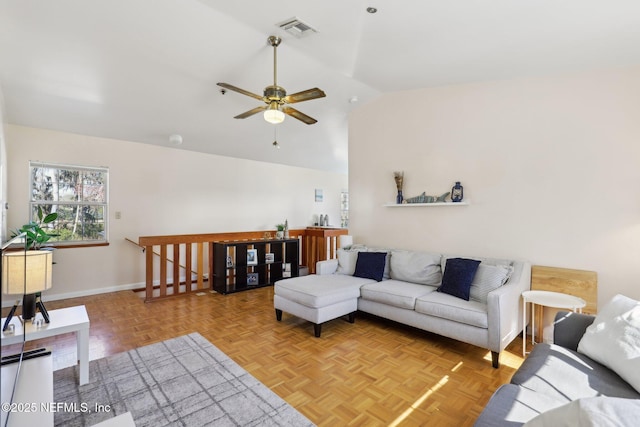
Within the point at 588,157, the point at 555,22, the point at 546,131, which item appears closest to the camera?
the point at 555,22

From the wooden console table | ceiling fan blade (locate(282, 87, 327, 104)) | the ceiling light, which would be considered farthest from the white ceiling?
the wooden console table

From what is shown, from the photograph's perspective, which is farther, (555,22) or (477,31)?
(477,31)

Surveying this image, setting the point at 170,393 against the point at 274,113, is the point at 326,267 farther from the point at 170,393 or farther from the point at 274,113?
the point at 170,393

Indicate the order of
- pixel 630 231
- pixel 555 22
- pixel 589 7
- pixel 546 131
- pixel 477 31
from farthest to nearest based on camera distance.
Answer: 1. pixel 546 131
2. pixel 630 231
3. pixel 477 31
4. pixel 555 22
5. pixel 589 7

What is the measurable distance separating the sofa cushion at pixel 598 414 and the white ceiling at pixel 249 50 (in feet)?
7.99

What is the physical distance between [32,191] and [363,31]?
475 cm

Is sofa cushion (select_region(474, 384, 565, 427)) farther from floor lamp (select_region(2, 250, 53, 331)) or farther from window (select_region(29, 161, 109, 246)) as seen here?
window (select_region(29, 161, 109, 246))

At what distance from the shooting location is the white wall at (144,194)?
13.7ft

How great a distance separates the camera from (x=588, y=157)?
2.86 meters

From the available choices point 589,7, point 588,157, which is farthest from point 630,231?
point 589,7

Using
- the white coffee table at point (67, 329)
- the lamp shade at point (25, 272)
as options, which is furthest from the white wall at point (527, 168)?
the lamp shade at point (25, 272)

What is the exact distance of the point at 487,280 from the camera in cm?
291

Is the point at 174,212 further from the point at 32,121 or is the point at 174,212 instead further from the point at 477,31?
the point at 477,31

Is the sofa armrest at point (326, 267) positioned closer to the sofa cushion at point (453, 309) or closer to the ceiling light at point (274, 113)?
the sofa cushion at point (453, 309)
